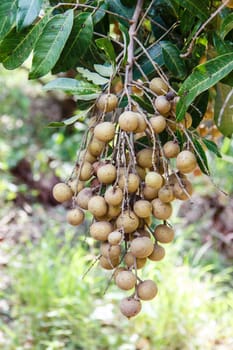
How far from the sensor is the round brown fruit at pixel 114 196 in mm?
512

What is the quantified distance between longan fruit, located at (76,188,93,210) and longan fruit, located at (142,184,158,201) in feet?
0.18

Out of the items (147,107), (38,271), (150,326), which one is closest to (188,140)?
(147,107)

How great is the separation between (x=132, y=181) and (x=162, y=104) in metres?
0.08

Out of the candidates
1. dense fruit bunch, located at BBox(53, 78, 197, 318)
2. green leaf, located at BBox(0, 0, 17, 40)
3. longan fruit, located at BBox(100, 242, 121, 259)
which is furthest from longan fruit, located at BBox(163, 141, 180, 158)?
green leaf, located at BBox(0, 0, 17, 40)

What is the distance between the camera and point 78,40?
1.92 feet

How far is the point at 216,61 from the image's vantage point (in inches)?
19.3

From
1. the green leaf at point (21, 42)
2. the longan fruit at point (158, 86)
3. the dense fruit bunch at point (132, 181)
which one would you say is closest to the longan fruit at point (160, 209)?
the dense fruit bunch at point (132, 181)

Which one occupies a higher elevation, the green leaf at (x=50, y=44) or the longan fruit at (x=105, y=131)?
the green leaf at (x=50, y=44)

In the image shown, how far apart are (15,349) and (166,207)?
1.54 meters

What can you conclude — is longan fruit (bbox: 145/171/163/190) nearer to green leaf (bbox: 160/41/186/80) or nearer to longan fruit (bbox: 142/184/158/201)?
longan fruit (bbox: 142/184/158/201)

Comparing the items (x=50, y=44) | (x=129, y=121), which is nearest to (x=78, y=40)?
(x=50, y=44)

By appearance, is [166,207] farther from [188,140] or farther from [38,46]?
[38,46]

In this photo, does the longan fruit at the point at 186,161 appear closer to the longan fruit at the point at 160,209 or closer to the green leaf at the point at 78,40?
the longan fruit at the point at 160,209

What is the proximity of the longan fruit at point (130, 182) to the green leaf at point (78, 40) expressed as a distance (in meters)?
0.15
